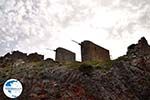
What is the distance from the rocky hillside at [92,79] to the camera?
76.6 feet

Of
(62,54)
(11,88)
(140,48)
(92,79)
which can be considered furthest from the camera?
(62,54)

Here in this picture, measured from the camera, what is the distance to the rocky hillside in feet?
76.6

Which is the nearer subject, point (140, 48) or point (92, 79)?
point (92, 79)

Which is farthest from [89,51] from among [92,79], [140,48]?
[92,79]

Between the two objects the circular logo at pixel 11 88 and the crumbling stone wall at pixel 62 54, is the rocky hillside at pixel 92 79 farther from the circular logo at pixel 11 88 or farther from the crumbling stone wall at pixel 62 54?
the crumbling stone wall at pixel 62 54

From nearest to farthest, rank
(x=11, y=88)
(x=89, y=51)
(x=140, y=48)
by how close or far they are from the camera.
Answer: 1. (x=11, y=88)
2. (x=140, y=48)
3. (x=89, y=51)

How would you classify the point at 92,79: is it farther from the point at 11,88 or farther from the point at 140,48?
the point at 11,88

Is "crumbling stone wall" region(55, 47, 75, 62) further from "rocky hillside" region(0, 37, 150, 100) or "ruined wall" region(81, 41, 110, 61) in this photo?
"rocky hillside" region(0, 37, 150, 100)

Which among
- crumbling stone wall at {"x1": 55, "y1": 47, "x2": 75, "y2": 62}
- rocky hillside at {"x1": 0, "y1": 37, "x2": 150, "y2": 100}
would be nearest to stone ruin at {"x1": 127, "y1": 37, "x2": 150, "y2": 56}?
rocky hillside at {"x1": 0, "y1": 37, "x2": 150, "y2": 100}

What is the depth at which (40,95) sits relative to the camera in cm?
2386

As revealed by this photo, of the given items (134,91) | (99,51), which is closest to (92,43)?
(99,51)

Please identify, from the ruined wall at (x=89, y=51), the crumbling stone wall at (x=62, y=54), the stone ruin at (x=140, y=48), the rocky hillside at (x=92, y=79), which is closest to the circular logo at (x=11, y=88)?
the rocky hillside at (x=92, y=79)

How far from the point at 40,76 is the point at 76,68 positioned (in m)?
4.02

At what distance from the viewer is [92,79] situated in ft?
80.1
